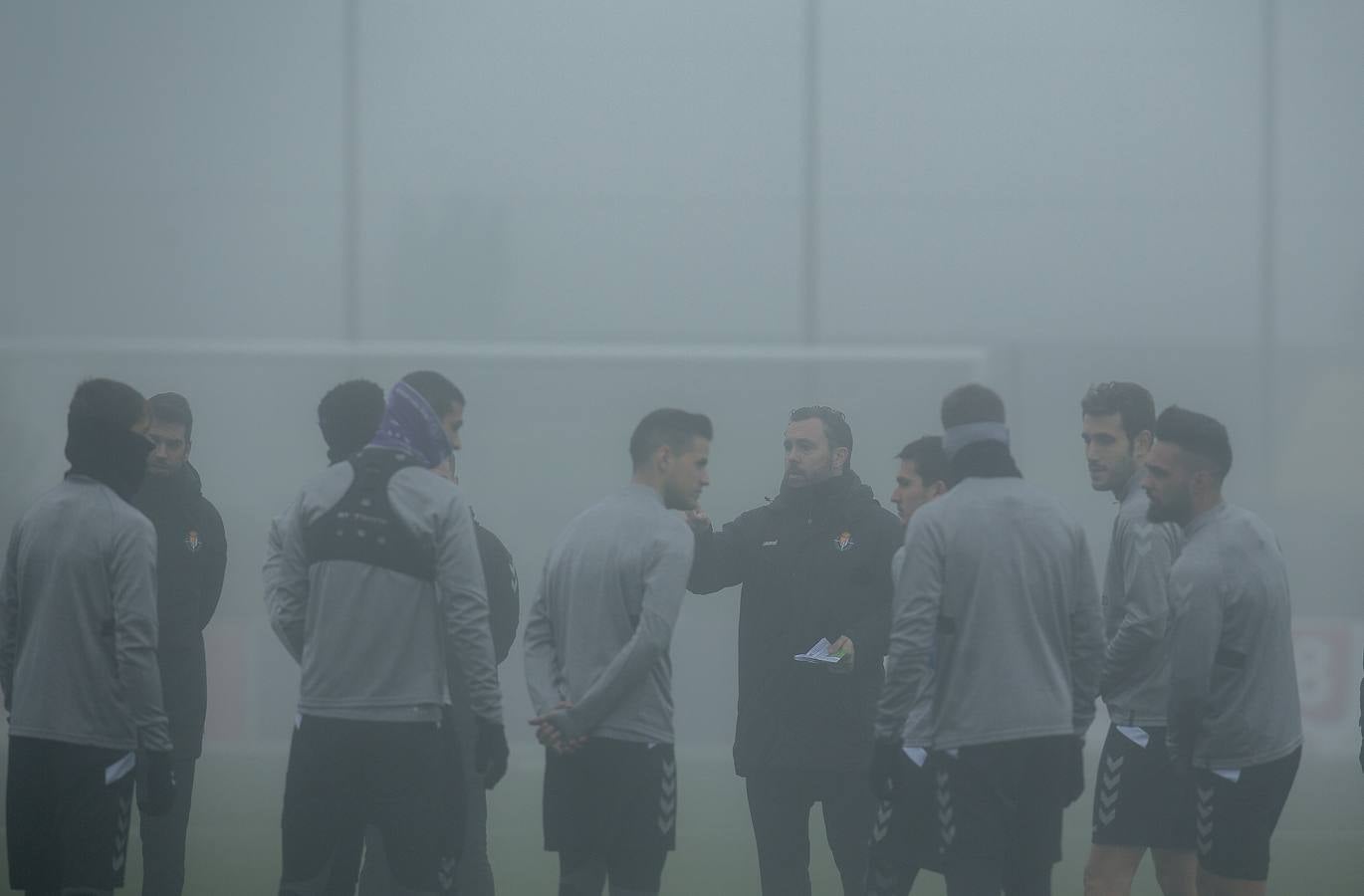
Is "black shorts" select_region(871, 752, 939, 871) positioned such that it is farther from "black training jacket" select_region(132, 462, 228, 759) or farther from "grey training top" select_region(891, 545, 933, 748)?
"black training jacket" select_region(132, 462, 228, 759)

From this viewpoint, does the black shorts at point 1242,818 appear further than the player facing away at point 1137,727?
No

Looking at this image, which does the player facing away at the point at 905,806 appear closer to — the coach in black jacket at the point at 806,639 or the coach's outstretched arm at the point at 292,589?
the coach in black jacket at the point at 806,639

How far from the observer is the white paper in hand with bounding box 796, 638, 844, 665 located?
11.3ft

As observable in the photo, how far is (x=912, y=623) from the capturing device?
9.30 ft

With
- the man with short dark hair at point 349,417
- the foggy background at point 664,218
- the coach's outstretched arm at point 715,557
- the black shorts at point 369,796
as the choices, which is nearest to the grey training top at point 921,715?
the coach's outstretched arm at point 715,557

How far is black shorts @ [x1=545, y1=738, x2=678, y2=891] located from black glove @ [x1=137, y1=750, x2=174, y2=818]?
0.81 metres

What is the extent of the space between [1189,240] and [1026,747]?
456 cm

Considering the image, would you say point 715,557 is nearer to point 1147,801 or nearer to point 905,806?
point 905,806

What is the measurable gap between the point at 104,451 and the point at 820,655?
1782mm

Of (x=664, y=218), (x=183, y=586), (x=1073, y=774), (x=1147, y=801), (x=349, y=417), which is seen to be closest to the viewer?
(x=1073, y=774)

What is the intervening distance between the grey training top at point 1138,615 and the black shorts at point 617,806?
1.09 m

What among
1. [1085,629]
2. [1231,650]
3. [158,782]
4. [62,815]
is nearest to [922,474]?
[1085,629]

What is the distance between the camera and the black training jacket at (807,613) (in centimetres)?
350

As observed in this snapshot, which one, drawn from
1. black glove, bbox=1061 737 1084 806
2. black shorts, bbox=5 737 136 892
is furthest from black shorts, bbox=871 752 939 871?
black shorts, bbox=5 737 136 892
